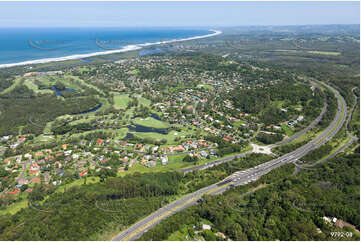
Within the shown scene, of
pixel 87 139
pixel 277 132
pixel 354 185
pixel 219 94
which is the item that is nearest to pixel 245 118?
pixel 277 132

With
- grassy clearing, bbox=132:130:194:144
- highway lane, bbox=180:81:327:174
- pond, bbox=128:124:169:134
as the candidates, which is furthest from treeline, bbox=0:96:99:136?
highway lane, bbox=180:81:327:174

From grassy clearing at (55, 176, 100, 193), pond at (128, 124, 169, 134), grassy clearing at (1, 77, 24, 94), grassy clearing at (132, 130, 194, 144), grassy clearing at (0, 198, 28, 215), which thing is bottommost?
grassy clearing at (0, 198, 28, 215)

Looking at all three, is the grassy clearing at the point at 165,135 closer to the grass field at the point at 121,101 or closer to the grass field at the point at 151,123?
the grass field at the point at 151,123

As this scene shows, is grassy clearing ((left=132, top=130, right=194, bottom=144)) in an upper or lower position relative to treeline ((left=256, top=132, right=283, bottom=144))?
upper

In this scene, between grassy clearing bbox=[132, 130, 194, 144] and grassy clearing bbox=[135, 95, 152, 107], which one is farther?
grassy clearing bbox=[135, 95, 152, 107]

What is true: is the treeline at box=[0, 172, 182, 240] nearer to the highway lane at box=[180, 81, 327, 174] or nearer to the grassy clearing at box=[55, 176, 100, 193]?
the grassy clearing at box=[55, 176, 100, 193]

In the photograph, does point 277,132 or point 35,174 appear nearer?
point 35,174

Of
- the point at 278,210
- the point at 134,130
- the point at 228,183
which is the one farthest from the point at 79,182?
the point at 278,210

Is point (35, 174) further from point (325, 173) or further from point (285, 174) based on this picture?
point (325, 173)
